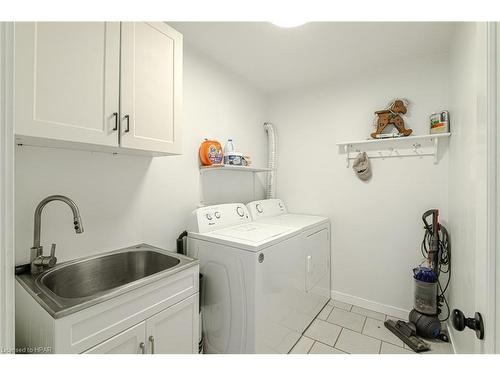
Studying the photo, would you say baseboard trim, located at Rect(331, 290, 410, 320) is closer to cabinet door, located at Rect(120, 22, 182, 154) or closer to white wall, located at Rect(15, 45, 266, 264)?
white wall, located at Rect(15, 45, 266, 264)

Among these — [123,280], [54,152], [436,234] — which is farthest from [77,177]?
[436,234]

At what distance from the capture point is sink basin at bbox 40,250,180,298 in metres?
1.25

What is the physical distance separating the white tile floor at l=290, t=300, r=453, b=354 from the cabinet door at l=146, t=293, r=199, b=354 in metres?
0.92

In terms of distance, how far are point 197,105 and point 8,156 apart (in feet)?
5.72

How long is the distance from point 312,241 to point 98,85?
201cm

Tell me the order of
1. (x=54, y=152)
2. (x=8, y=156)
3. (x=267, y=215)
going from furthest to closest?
(x=267, y=215)
(x=54, y=152)
(x=8, y=156)

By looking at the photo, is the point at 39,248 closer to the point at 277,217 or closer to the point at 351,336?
the point at 277,217

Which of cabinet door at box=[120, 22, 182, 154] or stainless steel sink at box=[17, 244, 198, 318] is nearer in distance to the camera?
stainless steel sink at box=[17, 244, 198, 318]

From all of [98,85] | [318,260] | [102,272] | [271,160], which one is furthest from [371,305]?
[98,85]

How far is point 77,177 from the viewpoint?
1379mm

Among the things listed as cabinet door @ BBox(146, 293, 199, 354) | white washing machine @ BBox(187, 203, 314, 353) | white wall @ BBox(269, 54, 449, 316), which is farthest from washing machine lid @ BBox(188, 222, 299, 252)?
white wall @ BBox(269, 54, 449, 316)

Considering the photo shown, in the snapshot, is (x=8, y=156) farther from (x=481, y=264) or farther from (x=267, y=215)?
(x=267, y=215)

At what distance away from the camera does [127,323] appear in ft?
3.48

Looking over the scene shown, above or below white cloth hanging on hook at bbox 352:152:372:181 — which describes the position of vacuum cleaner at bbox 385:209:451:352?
below
